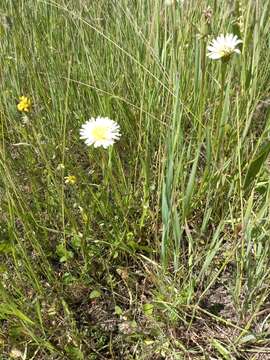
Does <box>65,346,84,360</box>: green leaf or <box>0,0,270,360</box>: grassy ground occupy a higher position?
<box>0,0,270,360</box>: grassy ground

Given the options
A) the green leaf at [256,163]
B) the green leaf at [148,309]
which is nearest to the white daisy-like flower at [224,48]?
the green leaf at [256,163]

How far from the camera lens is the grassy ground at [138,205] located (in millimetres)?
793

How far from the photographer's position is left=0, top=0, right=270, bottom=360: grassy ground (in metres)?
0.79

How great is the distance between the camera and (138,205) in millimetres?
991

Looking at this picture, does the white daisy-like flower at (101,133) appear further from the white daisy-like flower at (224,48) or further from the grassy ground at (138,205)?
the white daisy-like flower at (224,48)

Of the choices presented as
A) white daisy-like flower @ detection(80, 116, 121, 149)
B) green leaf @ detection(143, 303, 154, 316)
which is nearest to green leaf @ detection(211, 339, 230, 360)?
green leaf @ detection(143, 303, 154, 316)

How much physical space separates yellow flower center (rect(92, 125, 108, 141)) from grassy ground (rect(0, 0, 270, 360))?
51 mm

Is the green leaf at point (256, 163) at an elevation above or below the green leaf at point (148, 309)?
Result: above

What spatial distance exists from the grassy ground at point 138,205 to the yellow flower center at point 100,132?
0.05 metres

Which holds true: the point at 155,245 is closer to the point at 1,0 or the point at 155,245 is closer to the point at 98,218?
the point at 98,218

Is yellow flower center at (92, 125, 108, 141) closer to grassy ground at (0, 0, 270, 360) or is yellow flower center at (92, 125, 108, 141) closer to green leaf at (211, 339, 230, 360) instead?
grassy ground at (0, 0, 270, 360)

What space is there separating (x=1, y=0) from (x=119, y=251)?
84 centimetres

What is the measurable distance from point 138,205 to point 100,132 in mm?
239

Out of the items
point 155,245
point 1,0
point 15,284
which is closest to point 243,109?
point 155,245
